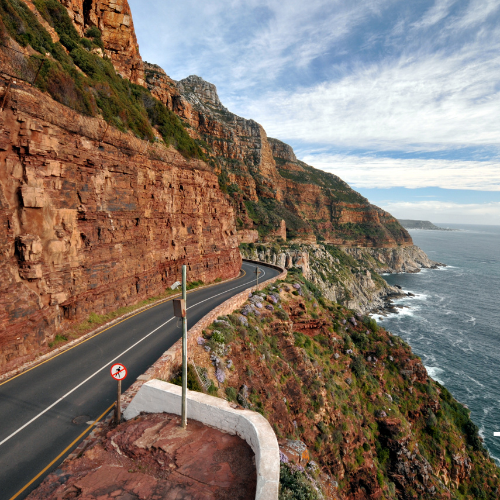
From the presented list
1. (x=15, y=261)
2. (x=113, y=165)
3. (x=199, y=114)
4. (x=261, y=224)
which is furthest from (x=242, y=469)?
(x=199, y=114)

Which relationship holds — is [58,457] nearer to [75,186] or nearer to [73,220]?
[73,220]

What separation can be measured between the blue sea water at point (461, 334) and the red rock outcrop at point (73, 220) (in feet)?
119

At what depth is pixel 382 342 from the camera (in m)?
30.4

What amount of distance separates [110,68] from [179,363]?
78.2 feet

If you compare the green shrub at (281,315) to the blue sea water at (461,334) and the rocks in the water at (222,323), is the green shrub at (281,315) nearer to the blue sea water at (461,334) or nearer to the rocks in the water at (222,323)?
A: the rocks in the water at (222,323)

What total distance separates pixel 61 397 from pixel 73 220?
8.82 m

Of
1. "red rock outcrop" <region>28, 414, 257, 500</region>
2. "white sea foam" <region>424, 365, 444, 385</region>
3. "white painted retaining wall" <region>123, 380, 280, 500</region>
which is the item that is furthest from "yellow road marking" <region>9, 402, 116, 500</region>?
"white sea foam" <region>424, 365, 444, 385</region>

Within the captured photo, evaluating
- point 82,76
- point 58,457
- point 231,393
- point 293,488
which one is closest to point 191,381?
point 231,393

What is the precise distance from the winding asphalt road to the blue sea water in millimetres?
33996

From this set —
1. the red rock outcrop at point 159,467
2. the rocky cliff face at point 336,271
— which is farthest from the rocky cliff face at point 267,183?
the red rock outcrop at point 159,467

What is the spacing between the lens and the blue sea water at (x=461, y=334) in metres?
34.0

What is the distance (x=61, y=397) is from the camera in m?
10.8

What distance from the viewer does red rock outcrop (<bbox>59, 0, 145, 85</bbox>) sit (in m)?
23.6

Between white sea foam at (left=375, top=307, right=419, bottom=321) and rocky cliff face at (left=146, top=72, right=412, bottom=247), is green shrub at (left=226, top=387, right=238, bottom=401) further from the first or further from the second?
white sea foam at (left=375, top=307, right=419, bottom=321)
